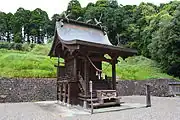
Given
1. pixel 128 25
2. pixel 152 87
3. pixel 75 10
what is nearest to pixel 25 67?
pixel 152 87

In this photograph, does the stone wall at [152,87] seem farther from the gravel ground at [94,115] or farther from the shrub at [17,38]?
the shrub at [17,38]

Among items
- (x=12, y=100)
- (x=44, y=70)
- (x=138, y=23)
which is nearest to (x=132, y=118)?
(x=12, y=100)

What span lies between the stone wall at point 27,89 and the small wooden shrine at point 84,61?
6.32 ft

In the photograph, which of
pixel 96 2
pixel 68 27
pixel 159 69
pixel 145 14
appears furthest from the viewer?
pixel 96 2

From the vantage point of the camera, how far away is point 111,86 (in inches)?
417

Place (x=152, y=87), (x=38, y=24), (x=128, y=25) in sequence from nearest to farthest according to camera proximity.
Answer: (x=152, y=87), (x=128, y=25), (x=38, y=24)

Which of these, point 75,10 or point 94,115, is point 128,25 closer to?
point 75,10

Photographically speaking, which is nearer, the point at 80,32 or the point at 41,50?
the point at 80,32

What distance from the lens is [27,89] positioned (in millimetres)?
13281

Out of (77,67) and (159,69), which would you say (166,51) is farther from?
(77,67)

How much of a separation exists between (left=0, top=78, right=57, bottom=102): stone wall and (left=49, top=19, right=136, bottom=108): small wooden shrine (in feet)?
6.32

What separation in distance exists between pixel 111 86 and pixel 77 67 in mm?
1920

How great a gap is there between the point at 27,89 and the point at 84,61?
5160 millimetres

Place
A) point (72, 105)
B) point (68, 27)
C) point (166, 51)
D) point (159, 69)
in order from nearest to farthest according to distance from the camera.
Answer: point (72, 105), point (68, 27), point (166, 51), point (159, 69)
